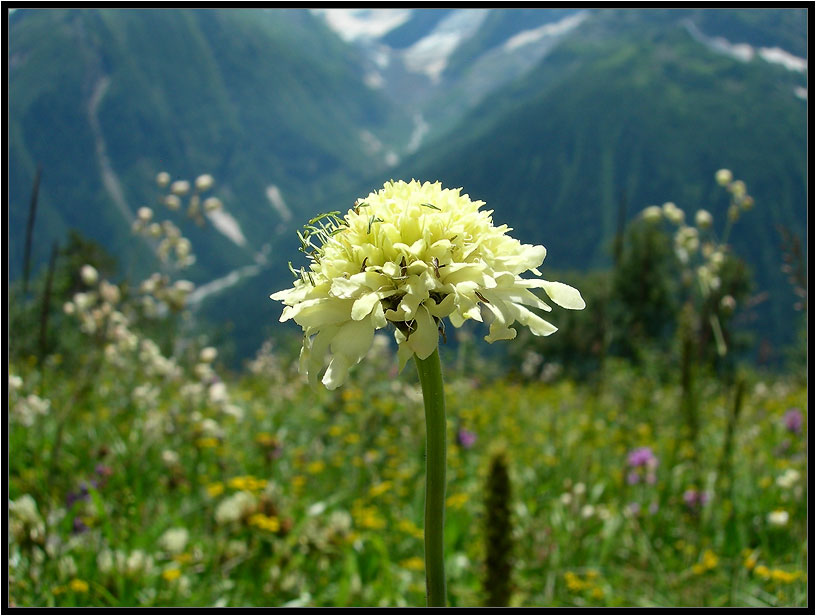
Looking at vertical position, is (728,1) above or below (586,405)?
above

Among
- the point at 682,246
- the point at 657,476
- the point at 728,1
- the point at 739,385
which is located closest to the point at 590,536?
the point at 657,476

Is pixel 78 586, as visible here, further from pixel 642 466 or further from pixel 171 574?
pixel 642 466

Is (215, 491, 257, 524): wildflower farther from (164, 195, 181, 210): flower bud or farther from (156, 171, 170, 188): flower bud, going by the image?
(156, 171, 170, 188): flower bud

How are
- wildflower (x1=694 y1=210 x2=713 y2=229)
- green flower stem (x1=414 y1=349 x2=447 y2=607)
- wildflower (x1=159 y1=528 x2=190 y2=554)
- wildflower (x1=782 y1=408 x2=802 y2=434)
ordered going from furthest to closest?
wildflower (x1=782 y1=408 x2=802 y2=434) < wildflower (x1=694 y1=210 x2=713 y2=229) < wildflower (x1=159 y1=528 x2=190 y2=554) < green flower stem (x1=414 y1=349 x2=447 y2=607)

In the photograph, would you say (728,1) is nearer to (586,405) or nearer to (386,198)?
(386,198)

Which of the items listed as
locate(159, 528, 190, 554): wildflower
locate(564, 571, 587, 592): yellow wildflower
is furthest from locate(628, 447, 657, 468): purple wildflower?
locate(159, 528, 190, 554): wildflower

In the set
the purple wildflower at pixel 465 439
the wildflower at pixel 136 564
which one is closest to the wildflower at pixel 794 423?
the purple wildflower at pixel 465 439

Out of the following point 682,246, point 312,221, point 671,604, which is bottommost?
point 671,604
